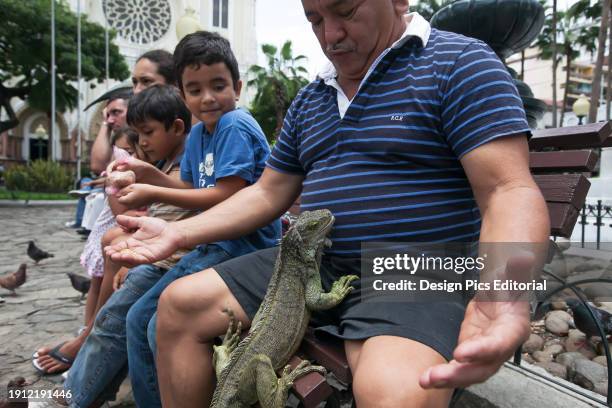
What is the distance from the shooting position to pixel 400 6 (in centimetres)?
167

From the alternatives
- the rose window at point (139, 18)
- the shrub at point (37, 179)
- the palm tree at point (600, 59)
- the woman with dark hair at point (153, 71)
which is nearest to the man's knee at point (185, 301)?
the woman with dark hair at point (153, 71)

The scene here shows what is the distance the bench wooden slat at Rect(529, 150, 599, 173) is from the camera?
1.88 meters

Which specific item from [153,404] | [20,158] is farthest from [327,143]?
[20,158]

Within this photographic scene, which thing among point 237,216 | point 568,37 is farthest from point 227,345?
point 568,37

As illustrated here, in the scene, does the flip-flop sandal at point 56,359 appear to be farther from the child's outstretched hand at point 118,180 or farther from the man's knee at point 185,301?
the man's knee at point 185,301

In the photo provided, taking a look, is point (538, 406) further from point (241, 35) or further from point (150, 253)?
point (241, 35)

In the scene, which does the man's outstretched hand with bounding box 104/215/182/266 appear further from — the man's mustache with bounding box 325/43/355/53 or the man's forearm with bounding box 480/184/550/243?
the man's forearm with bounding box 480/184/550/243

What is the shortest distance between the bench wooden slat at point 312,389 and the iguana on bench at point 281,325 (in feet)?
0.10

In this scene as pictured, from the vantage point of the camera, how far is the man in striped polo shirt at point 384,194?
1.17m

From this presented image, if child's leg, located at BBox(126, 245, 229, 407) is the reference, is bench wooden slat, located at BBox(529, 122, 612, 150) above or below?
above

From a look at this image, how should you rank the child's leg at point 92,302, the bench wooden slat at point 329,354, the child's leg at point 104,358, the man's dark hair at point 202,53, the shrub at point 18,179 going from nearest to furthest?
the bench wooden slat at point 329,354
the child's leg at point 104,358
the man's dark hair at point 202,53
the child's leg at point 92,302
the shrub at point 18,179

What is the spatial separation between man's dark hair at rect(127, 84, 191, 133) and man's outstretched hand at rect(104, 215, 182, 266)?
103 centimetres

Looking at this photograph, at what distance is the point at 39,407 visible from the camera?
2.39m

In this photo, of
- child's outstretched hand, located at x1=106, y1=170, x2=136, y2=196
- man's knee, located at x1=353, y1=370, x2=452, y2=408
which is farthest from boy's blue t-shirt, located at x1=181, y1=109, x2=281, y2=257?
man's knee, located at x1=353, y1=370, x2=452, y2=408
